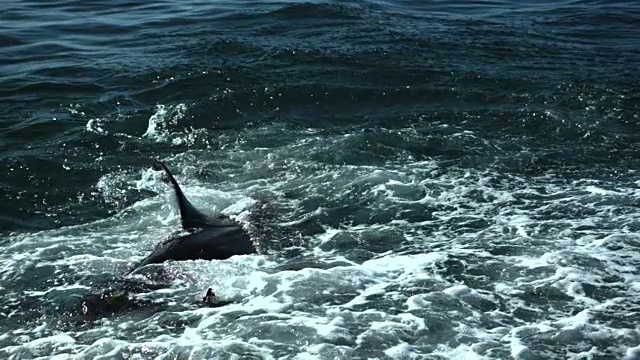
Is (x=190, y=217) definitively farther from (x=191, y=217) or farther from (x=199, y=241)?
(x=199, y=241)

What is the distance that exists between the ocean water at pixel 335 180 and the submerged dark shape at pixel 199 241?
0.46ft

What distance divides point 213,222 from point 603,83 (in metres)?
8.07

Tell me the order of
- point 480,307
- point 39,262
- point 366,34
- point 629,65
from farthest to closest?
point 366,34, point 629,65, point 39,262, point 480,307

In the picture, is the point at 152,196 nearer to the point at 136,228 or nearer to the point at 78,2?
the point at 136,228

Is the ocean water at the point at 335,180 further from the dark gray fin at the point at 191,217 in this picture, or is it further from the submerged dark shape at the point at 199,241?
the dark gray fin at the point at 191,217

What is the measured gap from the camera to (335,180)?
11109mm

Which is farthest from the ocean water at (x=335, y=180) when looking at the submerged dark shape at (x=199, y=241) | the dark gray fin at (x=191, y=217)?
the dark gray fin at (x=191, y=217)

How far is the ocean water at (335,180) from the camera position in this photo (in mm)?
7648

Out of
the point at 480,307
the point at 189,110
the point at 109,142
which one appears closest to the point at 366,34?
the point at 189,110

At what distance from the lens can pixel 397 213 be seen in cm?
1016

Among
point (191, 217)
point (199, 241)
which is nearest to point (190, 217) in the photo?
point (191, 217)

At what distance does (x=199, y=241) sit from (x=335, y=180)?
2760 mm

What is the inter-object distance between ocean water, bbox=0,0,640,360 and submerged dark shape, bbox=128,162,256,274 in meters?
0.14

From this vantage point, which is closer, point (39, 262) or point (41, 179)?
point (39, 262)
